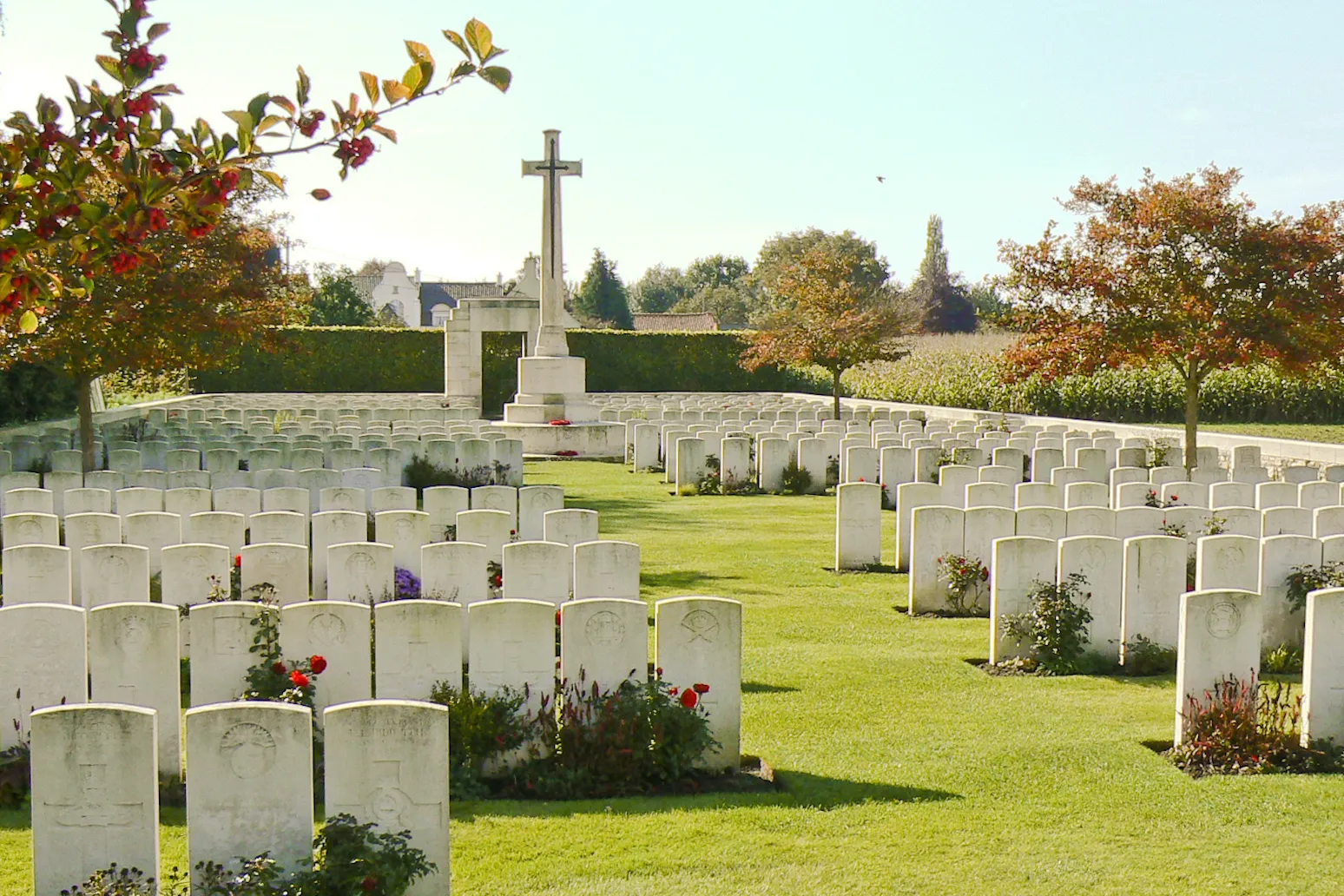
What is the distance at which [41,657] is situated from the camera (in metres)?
5.31

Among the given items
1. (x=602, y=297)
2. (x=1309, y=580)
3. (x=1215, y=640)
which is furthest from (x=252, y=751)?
(x=602, y=297)

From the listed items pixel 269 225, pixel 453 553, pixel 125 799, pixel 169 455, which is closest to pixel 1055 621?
pixel 453 553

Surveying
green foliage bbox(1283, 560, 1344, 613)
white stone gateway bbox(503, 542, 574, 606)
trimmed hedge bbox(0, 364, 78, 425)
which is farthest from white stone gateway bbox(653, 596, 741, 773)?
trimmed hedge bbox(0, 364, 78, 425)

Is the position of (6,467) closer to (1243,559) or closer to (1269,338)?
(1243,559)

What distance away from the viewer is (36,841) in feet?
12.7

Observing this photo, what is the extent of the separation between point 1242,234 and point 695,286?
288 feet

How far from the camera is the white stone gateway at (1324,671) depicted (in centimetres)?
577

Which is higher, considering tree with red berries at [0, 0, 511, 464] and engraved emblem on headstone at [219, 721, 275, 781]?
tree with red berries at [0, 0, 511, 464]

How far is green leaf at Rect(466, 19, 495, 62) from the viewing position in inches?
125

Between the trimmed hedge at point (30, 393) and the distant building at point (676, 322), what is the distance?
52717 mm

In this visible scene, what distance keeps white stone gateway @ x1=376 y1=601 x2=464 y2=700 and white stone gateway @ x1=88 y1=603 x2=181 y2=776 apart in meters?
0.84

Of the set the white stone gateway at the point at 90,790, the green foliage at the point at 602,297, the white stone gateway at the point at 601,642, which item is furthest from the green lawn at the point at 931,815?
the green foliage at the point at 602,297

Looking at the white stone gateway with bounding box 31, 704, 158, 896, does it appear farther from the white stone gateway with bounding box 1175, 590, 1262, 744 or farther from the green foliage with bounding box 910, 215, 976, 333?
the green foliage with bounding box 910, 215, 976, 333

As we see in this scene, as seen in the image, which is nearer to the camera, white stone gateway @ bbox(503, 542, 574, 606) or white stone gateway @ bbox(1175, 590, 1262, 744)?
white stone gateway @ bbox(1175, 590, 1262, 744)
